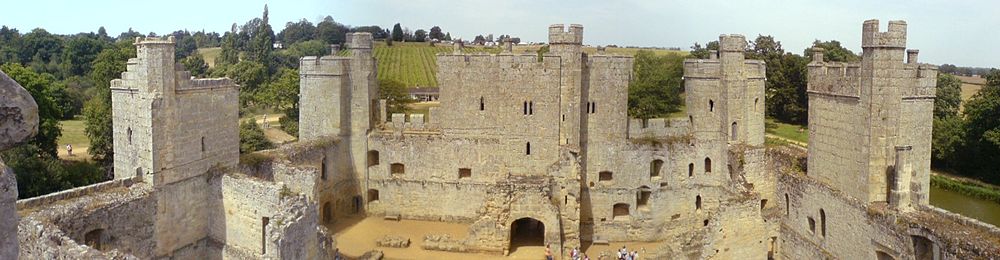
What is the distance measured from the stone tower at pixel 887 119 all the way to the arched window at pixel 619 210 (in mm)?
9273

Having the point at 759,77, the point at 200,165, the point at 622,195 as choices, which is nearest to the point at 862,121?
the point at 759,77

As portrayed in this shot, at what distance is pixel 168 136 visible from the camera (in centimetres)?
1803

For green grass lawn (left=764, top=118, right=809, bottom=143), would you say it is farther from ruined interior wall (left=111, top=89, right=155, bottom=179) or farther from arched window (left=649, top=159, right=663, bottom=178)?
ruined interior wall (left=111, top=89, right=155, bottom=179)

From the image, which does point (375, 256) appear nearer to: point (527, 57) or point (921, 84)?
point (527, 57)

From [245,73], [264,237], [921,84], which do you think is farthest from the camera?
[245,73]

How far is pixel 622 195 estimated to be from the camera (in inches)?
1050

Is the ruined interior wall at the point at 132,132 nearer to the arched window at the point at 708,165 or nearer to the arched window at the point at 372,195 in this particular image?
the arched window at the point at 372,195

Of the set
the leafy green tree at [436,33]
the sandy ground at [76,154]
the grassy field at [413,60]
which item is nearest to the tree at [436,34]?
the leafy green tree at [436,33]

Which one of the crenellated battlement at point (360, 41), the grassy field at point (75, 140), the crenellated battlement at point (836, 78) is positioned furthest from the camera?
the grassy field at point (75, 140)

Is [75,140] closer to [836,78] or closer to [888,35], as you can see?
[836,78]

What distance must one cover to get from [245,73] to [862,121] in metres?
58.8

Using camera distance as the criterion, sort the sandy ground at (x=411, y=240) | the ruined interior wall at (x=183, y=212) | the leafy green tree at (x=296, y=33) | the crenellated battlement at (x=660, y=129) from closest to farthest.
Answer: the ruined interior wall at (x=183, y=212)
the sandy ground at (x=411, y=240)
the crenellated battlement at (x=660, y=129)
the leafy green tree at (x=296, y=33)

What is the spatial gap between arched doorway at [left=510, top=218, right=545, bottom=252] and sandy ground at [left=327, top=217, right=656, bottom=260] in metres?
0.48

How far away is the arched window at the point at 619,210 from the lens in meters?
26.8
